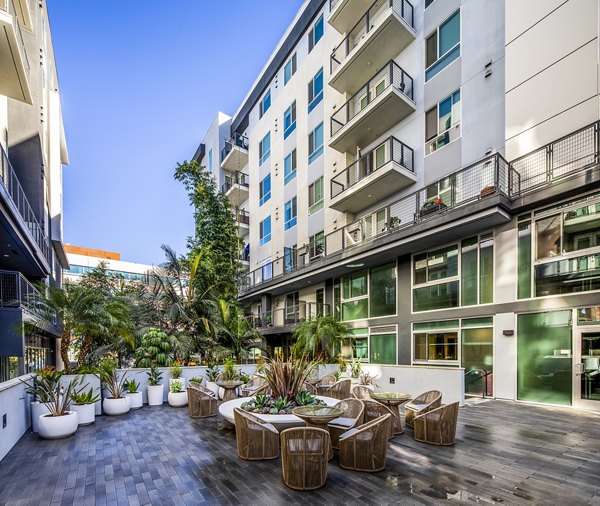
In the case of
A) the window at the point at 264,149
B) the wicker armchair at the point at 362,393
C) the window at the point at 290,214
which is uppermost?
the window at the point at 264,149

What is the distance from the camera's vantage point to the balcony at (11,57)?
8.74 m

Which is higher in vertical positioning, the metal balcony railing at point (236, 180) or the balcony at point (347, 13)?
the balcony at point (347, 13)

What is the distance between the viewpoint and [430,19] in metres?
13.7

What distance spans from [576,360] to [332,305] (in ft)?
32.7

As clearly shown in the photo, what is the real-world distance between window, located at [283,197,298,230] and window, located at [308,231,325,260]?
7.59 feet

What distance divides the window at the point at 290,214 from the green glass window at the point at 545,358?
13.2 m

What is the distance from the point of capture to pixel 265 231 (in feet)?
79.7

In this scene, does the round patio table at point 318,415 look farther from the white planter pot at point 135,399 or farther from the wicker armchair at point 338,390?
the white planter pot at point 135,399

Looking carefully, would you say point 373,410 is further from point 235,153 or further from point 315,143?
point 235,153

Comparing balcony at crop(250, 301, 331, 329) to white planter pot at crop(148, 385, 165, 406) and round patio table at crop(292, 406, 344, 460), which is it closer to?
white planter pot at crop(148, 385, 165, 406)

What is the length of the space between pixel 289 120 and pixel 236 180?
276 inches

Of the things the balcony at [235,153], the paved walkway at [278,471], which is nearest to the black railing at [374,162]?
the paved walkway at [278,471]

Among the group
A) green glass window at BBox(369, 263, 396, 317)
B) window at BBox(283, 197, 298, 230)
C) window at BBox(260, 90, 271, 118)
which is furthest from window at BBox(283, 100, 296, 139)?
green glass window at BBox(369, 263, 396, 317)

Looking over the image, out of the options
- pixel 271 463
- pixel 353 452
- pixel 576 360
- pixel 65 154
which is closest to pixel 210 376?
pixel 271 463
